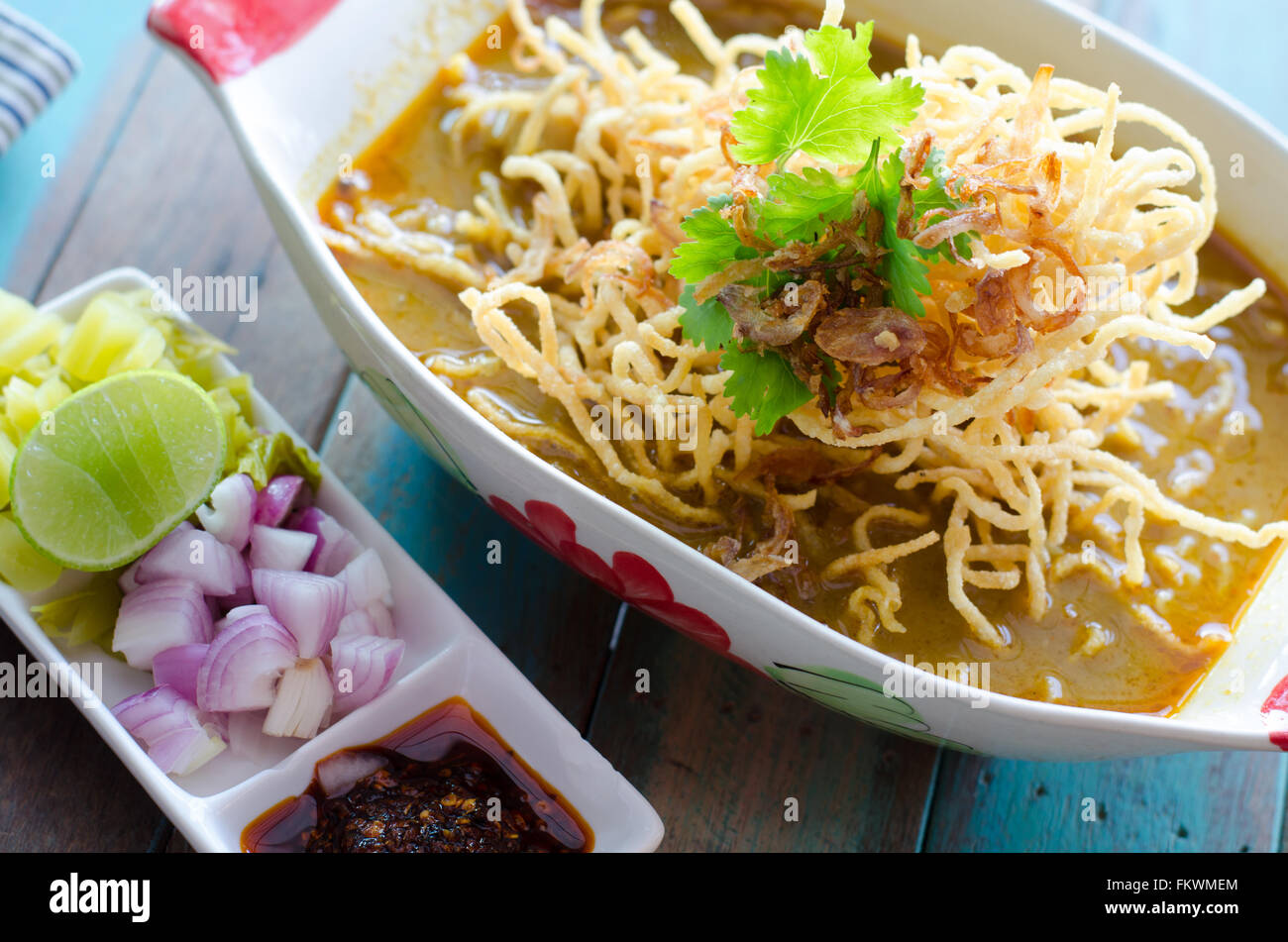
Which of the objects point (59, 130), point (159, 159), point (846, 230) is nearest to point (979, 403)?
point (846, 230)

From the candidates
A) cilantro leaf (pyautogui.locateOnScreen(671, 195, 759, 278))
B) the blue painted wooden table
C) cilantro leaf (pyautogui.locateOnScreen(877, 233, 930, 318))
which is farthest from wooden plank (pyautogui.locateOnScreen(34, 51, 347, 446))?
cilantro leaf (pyautogui.locateOnScreen(877, 233, 930, 318))

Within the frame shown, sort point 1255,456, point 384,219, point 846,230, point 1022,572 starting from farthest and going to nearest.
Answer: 1. point 384,219
2. point 1255,456
3. point 1022,572
4. point 846,230

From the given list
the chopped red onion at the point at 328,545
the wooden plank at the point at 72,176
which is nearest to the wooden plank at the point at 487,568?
the chopped red onion at the point at 328,545

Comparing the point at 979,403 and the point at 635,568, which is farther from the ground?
the point at 979,403

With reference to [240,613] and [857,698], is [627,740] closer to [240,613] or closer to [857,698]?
[857,698]

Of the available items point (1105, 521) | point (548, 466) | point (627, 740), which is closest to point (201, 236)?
point (548, 466)

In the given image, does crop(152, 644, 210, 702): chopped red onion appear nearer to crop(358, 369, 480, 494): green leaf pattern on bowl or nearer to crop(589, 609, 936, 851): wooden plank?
crop(358, 369, 480, 494): green leaf pattern on bowl
